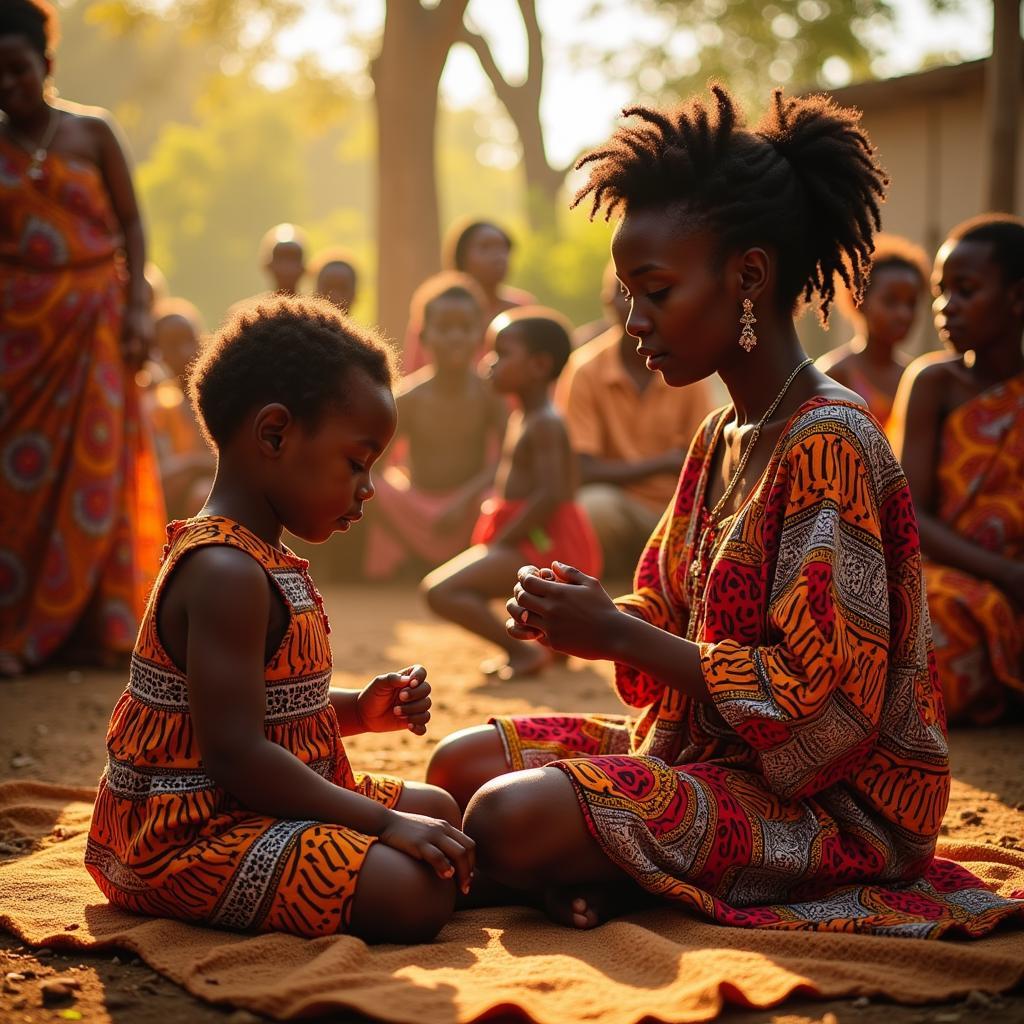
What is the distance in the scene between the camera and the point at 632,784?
2.66 m

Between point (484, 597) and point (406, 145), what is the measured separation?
8880 mm

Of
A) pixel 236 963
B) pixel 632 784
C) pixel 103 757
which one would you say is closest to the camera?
pixel 236 963

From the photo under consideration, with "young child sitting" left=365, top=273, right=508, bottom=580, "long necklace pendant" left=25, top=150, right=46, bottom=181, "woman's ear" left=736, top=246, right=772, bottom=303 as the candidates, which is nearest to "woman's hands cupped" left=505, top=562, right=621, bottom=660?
"woman's ear" left=736, top=246, right=772, bottom=303

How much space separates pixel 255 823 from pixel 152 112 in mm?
65900

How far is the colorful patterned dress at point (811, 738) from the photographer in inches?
103

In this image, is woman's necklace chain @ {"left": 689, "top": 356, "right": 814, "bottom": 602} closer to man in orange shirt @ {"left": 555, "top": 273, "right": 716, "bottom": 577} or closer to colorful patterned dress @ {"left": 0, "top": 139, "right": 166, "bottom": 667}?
colorful patterned dress @ {"left": 0, "top": 139, "right": 166, "bottom": 667}

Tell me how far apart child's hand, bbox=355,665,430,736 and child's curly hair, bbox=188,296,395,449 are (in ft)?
1.95

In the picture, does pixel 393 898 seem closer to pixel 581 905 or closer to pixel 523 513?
pixel 581 905

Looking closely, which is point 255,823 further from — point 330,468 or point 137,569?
point 137,569

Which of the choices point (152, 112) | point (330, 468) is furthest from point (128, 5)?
point (152, 112)

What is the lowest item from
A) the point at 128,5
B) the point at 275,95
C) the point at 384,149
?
the point at 384,149

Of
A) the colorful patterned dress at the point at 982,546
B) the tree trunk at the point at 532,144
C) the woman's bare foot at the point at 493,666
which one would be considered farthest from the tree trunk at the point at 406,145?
the colorful patterned dress at the point at 982,546

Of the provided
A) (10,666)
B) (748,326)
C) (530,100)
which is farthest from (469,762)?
(530,100)

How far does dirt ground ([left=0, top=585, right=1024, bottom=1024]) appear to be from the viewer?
2.31 meters
